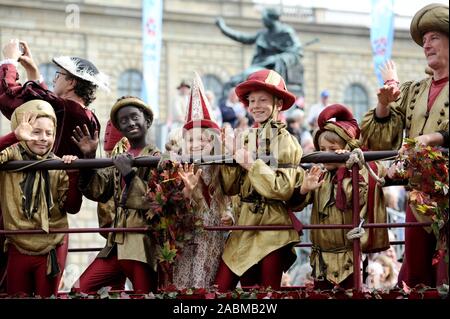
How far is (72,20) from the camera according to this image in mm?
42406

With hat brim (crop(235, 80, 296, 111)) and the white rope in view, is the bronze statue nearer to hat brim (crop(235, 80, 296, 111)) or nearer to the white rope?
hat brim (crop(235, 80, 296, 111))

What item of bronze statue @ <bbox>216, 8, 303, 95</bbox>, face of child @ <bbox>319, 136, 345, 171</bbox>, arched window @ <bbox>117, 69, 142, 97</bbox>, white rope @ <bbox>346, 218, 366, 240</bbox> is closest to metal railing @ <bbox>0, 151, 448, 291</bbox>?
white rope @ <bbox>346, 218, 366, 240</bbox>

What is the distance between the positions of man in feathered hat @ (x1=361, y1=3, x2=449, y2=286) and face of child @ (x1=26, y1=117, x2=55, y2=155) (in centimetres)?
208

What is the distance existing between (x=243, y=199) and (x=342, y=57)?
1712 inches

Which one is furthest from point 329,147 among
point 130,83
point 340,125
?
point 130,83

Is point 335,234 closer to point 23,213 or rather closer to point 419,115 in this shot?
point 419,115

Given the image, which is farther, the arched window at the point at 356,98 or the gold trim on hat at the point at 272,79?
the arched window at the point at 356,98

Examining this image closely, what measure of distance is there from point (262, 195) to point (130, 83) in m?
37.0

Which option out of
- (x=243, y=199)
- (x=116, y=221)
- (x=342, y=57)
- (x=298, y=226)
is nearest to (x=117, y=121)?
(x=116, y=221)

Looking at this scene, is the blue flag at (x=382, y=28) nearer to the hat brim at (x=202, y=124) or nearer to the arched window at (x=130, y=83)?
the arched window at (x=130, y=83)

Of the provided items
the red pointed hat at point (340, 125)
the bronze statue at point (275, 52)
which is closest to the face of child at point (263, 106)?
the red pointed hat at point (340, 125)

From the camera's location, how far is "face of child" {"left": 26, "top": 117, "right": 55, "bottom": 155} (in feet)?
24.2

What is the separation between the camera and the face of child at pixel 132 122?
778cm

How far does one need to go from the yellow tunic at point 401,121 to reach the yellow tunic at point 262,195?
1.73 feet
